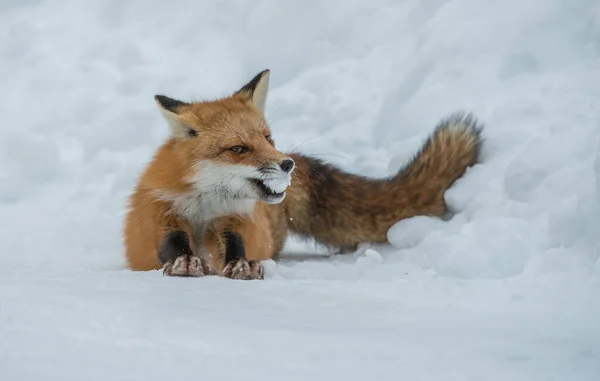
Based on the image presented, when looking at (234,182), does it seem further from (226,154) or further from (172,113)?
(172,113)

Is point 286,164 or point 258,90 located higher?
point 258,90

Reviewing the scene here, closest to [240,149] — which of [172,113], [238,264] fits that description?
[172,113]

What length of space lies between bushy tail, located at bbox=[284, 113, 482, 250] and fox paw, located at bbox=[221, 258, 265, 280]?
1.37 metres

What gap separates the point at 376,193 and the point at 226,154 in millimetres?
1472

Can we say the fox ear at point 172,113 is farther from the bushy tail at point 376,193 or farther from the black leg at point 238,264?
the bushy tail at point 376,193

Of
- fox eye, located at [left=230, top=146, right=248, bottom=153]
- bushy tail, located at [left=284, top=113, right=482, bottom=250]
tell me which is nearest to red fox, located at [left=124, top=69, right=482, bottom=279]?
fox eye, located at [left=230, top=146, right=248, bottom=153]

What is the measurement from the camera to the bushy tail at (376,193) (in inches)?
183

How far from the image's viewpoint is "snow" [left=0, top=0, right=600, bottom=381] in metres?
1.99

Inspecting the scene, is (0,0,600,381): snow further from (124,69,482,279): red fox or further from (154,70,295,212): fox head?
(154,70,295,212): fox head

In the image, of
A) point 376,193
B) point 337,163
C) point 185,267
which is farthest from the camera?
point 337,163

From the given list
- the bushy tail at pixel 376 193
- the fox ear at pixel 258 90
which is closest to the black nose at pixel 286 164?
the fox ear at pixel 258 90

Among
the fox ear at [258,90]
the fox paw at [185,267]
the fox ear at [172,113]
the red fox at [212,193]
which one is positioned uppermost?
the fox ear at [258,90]

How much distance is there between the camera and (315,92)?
696cm

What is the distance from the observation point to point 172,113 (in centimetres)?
373
